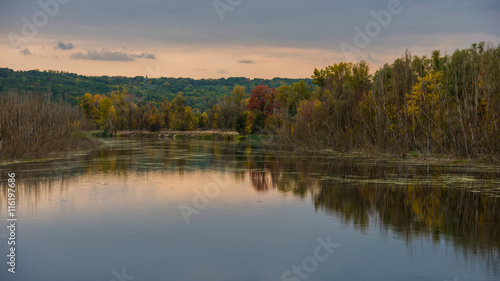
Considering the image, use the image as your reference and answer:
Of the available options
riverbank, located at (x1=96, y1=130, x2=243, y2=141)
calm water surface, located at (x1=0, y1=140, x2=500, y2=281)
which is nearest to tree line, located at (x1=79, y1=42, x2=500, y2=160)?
calm water surface, located at (x1=0, y1=140, x2=500, y2=281)

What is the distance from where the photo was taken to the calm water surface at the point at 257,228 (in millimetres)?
10555

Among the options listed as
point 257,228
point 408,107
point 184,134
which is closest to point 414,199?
point 257,228

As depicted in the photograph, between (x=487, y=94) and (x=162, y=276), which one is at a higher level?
(x=487, y=94)

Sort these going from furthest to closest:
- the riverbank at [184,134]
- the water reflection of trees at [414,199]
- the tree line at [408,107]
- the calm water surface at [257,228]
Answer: the riverbank at [184,134], the tree line at [408,107], the water reflection of trees at [414,199], the calm water surface at [257,228]

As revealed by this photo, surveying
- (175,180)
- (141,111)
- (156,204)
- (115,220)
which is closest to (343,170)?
(175,180)

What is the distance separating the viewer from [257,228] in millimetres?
14586

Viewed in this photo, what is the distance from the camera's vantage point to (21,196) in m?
20.0

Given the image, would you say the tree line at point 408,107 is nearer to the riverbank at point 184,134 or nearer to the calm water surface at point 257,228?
the calm water surface at point 257,228

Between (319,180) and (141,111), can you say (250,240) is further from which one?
(141,111)

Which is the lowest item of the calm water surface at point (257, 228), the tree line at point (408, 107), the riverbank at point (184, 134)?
the calm water surface at point (257, 228)

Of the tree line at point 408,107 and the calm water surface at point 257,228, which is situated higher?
the tree line at point 408,107

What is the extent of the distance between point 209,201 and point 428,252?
1001 centimetres

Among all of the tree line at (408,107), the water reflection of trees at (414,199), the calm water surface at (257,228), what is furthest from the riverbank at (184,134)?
the calm water surface at (257,228)

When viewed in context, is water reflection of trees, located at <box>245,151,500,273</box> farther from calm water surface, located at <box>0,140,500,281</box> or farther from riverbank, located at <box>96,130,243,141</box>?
riverbank, located at <box>96,130,243,141</box>
